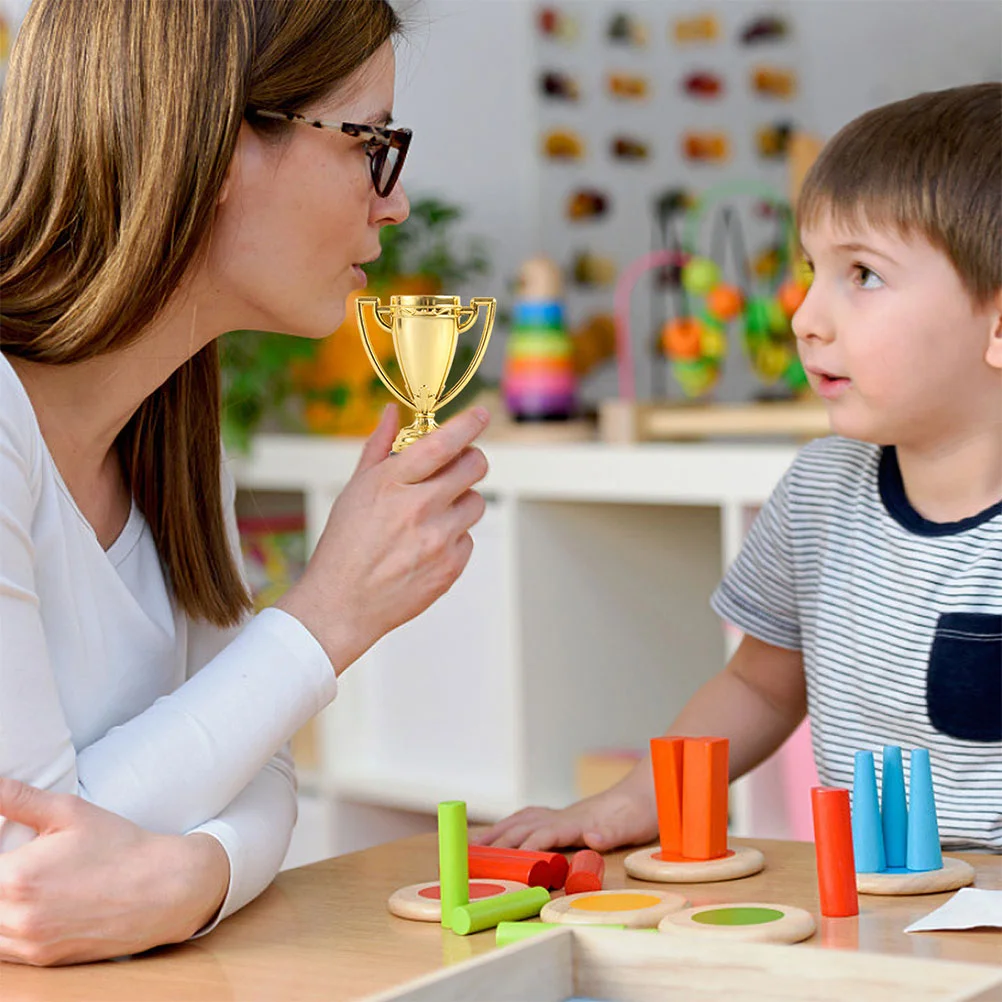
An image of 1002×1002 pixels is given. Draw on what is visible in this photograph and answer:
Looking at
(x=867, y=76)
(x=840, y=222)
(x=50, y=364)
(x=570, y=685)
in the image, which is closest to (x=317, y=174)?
(x=50, y=364)

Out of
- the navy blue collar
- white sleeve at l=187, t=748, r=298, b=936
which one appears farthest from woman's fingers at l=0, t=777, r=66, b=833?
the navy blue collar

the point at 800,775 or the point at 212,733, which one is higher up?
the point at 212,733

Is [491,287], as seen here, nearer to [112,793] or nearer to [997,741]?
[997,741]

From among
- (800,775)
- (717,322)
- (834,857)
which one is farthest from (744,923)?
(717,322)

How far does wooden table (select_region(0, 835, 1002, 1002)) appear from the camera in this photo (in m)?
0.80

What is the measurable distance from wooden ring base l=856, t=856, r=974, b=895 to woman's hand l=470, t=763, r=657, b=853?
0.66ft

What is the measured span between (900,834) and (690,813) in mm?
129

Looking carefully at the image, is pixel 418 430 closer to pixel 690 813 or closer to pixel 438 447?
pixel 438 447

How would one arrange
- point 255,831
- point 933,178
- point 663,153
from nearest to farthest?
point 255,831, point 933,178, point 663,153

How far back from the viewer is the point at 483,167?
3123mm

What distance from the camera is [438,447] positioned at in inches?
39.6

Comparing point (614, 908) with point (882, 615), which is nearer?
point (614, 908)

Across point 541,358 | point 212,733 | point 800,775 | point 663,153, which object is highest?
point 663,153

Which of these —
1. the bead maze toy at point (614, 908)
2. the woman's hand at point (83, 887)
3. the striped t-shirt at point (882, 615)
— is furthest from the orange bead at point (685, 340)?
the woman's hand at point (83, 887)
